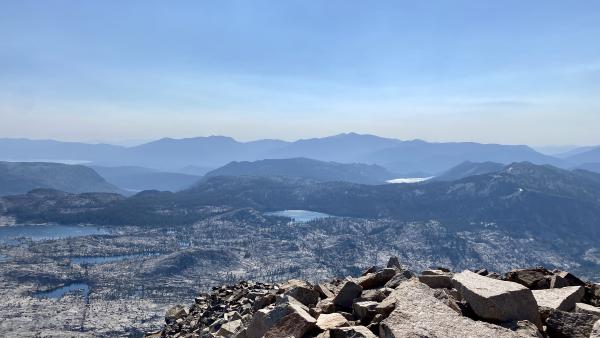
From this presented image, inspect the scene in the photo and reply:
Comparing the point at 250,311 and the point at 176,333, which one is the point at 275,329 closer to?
the point at 250,311

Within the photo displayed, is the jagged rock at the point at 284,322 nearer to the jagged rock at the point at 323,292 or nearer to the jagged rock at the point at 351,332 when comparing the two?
the jagged rock at the point at 351,332

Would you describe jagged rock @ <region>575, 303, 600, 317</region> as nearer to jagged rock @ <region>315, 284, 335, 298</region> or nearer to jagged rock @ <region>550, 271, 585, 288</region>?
jagged rock @ <region>550, 271, 585, 288</region>

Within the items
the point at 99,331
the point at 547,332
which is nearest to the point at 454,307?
the point at 547,332

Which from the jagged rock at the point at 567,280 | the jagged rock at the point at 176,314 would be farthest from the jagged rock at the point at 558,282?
the jagged rock at the point at 176,314

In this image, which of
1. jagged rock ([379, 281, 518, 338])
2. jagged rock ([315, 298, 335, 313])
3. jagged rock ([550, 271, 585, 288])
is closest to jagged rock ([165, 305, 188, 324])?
jagged rock ([315, 298, 335, 313])

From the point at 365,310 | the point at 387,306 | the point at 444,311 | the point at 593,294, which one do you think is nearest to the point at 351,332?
the point at 387,306

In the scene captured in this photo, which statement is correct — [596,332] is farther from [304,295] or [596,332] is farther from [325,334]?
[304,295]
